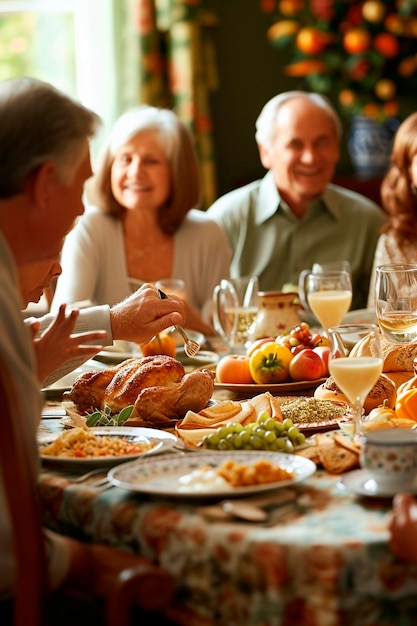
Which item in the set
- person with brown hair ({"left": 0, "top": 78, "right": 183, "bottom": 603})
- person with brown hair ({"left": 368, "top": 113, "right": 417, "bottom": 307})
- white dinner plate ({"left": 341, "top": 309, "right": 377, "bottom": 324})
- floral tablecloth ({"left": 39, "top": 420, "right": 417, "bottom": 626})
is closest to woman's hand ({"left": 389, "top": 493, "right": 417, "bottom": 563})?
floral tablecloth ({"left": 39, "top": 420, "right": 417, "bottom": 626})

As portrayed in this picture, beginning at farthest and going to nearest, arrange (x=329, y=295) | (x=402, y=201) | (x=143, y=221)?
(x=143, y=221) < (x=402, y=201) < (x=329, y=295)

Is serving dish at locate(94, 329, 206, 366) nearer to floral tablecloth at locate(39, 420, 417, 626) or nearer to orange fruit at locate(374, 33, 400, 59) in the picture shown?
floral tablecloth at locate(39, 420, 417, 626)

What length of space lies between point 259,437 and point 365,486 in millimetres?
226

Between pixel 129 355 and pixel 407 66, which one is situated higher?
pixel 407 66

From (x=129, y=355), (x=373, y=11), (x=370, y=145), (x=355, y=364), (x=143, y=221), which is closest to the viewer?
(x=355, y=364)

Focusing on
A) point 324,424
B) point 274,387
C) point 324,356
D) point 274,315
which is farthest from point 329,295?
point 324,424

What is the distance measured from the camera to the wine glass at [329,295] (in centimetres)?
251

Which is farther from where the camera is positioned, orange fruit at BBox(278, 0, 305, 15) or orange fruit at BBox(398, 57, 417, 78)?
orange fruit at BBox(278, 0, 305, 15)

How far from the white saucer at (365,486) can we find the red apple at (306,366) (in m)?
0.68

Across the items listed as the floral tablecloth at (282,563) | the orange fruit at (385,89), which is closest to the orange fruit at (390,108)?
the orange fruit at (385,89)

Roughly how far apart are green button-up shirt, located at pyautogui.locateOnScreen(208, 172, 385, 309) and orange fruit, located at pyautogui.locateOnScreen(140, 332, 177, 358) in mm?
1626

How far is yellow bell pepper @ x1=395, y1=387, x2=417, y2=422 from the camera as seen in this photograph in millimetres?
1672

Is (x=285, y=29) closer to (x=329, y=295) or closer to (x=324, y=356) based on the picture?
(x=329, y=295)

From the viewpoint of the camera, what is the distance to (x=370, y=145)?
15.6 feet
